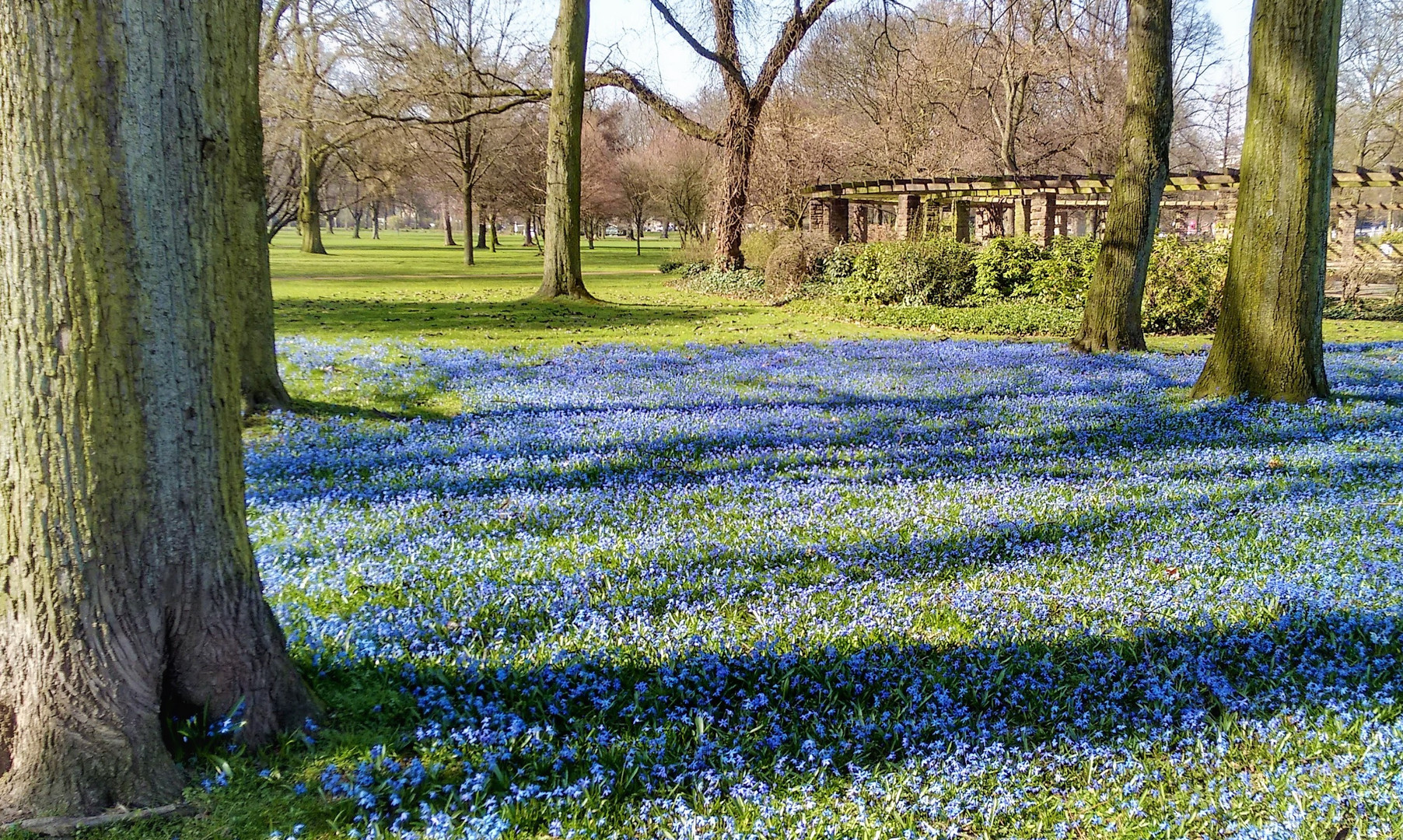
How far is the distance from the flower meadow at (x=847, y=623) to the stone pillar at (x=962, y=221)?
52.6 feet

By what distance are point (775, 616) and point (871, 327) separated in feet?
43.5

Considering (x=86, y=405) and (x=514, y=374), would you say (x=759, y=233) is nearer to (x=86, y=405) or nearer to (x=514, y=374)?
(x=514, y=374)

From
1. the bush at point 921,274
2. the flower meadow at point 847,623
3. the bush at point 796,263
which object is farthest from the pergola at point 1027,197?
the flower meadow at point 847,623

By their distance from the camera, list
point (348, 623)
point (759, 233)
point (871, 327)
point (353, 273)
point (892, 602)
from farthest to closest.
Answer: point (353, 273) → point (759, 233) → point (871, 327) → point (892, 602) → point (348, 623)

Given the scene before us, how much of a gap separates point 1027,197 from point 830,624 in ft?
73.7

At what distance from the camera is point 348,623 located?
356 cm

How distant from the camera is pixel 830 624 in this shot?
360 cm

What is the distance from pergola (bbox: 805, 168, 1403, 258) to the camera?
20062mm

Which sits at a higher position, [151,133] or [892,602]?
[151,133]

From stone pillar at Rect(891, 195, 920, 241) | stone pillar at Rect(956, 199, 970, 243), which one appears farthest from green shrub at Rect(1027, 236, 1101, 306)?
A: stone pillar at Rect(956, 199, 970, 243)

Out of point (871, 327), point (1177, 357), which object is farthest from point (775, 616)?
point (871, 327)

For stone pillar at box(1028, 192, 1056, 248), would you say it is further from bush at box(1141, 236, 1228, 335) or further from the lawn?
the lawn

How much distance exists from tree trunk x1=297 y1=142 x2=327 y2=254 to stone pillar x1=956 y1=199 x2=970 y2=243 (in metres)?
19.2

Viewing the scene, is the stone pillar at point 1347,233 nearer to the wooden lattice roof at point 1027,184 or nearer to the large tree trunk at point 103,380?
the wooden lattice roof at point 1027,184
